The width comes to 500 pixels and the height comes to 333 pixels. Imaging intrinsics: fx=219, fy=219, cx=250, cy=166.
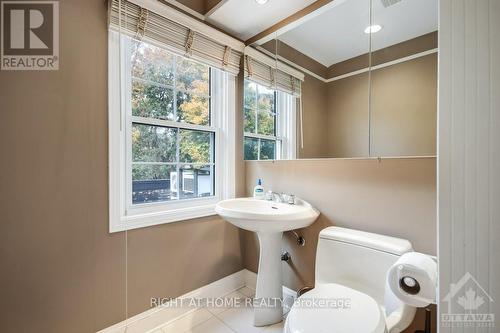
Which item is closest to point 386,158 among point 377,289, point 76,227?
point 377,289

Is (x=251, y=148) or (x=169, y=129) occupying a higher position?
(x=169, y=129)

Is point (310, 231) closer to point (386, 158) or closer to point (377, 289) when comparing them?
point (377, 289)

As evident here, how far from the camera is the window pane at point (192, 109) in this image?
172cm

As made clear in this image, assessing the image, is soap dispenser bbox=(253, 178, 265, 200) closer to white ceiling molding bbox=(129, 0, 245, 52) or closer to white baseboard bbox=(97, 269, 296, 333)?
white baseboard bbox=(97, 269, 296, 333)

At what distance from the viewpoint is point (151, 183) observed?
5.19ft

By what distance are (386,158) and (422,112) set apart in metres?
0.29

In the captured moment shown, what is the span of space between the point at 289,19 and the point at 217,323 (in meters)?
2.30

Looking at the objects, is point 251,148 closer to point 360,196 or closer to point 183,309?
point 360,196

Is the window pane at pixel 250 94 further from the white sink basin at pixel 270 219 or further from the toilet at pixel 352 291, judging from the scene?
the toilet at pixel 352 291

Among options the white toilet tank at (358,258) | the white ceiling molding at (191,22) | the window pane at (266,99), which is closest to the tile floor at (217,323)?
the white toilet tank at (358,258)

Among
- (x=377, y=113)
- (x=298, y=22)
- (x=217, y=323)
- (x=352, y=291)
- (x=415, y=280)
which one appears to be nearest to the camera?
(x=415, y=280)

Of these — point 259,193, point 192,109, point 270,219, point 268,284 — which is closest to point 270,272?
point 268,284

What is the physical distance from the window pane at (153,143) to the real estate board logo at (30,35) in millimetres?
537

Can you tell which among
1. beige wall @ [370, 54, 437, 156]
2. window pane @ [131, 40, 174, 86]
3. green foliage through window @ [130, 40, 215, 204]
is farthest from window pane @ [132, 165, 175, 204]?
beige wall @ [370, 54, 437, 156]
